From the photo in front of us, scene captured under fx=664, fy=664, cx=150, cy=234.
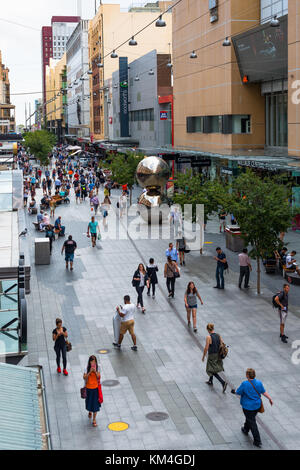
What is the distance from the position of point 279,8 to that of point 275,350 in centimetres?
2621

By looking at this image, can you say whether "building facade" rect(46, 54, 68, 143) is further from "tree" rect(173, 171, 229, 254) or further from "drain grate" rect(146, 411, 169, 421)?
"drain grate" rect(146, 411, 169, 421)

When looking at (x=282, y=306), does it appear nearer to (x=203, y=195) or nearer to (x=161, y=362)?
(x=161, y=362)

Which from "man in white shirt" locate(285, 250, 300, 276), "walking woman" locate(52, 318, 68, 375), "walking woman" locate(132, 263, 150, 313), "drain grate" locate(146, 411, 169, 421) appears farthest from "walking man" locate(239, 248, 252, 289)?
"drain grate" locate(146, 411, 169, 421)

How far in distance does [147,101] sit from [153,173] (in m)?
31.4

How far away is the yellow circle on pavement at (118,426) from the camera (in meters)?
11.1

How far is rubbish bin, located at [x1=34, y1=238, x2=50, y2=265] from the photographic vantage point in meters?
25.3

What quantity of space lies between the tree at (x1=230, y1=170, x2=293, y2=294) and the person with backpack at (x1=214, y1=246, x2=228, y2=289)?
83 cm

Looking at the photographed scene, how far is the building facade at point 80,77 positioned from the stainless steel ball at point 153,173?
7134 cm

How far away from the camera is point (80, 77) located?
117 m

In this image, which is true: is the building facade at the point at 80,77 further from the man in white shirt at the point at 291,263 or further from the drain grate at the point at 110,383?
the drain grate at the point at 110,383

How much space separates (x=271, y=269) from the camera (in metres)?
22.9

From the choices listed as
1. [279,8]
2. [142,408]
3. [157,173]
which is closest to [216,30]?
[279,8]

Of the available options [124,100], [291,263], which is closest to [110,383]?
[291,263]
